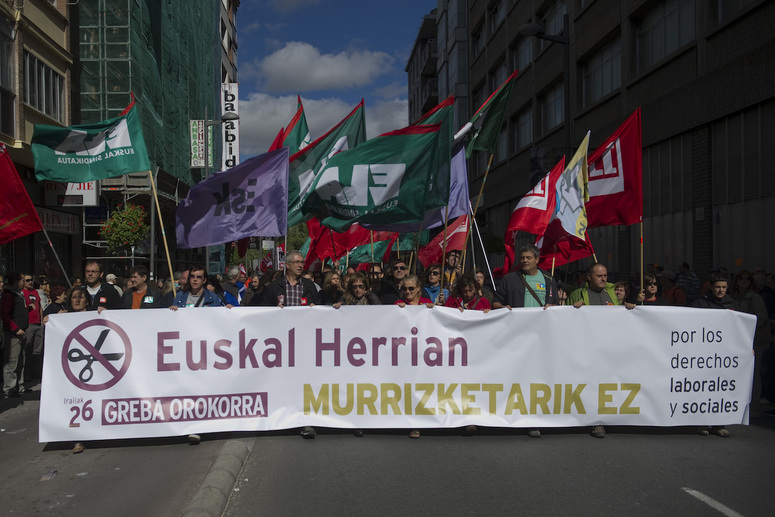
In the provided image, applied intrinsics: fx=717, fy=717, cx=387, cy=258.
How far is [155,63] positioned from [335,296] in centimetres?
1864

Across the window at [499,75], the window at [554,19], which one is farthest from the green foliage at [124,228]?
the window at [499,75]

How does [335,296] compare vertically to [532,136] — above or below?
below

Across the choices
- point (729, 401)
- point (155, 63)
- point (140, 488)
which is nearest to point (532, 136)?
point (155, 63)

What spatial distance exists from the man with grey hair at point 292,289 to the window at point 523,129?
23005 millimetres

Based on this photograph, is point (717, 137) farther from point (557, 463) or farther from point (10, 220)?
point (10, 220)

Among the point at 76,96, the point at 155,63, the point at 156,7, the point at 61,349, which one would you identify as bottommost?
the point at 61,349

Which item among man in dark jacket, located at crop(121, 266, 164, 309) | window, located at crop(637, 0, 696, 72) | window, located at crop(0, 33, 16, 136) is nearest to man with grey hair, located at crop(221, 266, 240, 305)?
man in dark jacket, located at crop(121, 266, 164, 309)

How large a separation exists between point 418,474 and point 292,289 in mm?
2974

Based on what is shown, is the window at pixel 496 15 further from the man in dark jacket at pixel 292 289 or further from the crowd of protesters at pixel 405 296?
the man in dark jacket at pixel 292 289

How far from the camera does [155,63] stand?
25000 millimetres

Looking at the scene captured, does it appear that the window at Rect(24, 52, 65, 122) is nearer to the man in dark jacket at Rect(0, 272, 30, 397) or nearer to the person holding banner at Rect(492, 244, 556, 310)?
the man in dark jacket at Rect(0, 272, 30, 397)

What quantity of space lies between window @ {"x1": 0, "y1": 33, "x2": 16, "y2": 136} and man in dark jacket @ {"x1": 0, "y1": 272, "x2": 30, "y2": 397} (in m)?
7.79

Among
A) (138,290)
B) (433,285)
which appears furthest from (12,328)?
(433,285)

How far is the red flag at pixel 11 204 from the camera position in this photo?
24.5 ft
